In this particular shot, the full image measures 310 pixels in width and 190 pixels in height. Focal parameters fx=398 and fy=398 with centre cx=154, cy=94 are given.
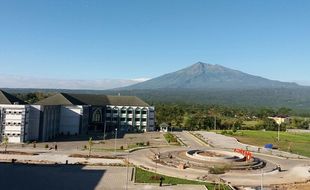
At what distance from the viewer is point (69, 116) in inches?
3209

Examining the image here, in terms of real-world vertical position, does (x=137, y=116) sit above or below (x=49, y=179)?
above

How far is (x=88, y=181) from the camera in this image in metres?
39.8

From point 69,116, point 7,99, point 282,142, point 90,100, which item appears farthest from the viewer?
point 90,100

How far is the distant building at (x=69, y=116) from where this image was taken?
65.9 m

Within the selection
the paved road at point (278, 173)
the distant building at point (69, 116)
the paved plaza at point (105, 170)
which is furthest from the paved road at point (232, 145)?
the distant building at point (69, 116)

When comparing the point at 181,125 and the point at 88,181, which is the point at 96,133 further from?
the point at 88,181

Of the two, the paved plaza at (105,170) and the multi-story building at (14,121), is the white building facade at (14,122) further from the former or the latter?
the paved plaza at (105,170)

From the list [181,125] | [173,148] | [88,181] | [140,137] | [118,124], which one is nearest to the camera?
[88,181]

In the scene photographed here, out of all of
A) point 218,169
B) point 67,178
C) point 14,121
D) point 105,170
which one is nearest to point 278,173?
point 218,169

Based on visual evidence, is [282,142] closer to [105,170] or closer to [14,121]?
[105,170]

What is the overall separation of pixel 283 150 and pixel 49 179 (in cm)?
4619

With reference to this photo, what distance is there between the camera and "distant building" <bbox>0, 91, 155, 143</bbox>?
2594 inches

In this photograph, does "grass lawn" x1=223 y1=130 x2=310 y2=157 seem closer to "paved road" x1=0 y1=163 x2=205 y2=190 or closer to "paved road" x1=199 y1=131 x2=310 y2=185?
"paved road" x1=199 y1=131 x2=310 y2=185

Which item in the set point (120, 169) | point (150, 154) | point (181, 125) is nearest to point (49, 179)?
point (120, 169)
